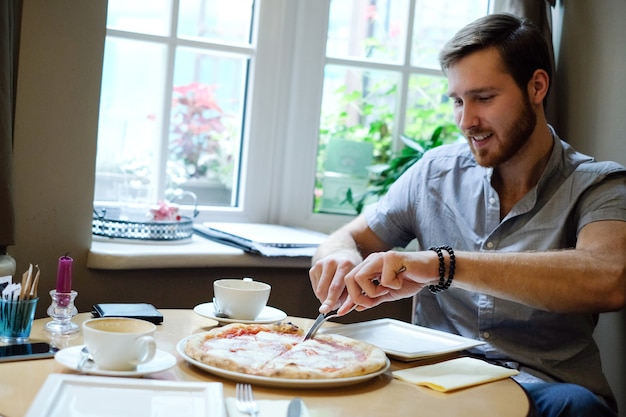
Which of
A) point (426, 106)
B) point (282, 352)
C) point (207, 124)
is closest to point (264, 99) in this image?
point (207, 124)

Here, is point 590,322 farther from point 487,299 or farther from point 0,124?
point 0,124

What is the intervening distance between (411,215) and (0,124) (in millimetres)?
1073

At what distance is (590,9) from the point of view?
251 centimetres

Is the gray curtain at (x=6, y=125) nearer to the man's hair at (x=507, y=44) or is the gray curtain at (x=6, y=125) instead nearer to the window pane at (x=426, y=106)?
the man's hair at (x=507, y=44)

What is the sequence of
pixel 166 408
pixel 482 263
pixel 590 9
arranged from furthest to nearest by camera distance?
pixel 590 9
pixel 482 263
pixel 166 408

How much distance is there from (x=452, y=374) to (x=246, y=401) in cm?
42

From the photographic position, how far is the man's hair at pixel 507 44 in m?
2.01

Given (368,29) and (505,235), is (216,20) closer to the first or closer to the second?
(368,29)

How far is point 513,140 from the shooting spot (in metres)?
2.00

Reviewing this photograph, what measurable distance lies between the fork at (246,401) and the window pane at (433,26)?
75.9 inches

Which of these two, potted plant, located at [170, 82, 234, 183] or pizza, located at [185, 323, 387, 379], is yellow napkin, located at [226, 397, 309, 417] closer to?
pizza, located at [185, 323, 387, 379]

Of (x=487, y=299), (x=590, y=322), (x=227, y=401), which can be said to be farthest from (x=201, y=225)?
(x=227, y=401)

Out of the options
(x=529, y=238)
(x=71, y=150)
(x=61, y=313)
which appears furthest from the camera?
(x=71, y=150)

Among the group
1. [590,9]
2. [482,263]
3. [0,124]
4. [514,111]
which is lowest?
[482,263]
